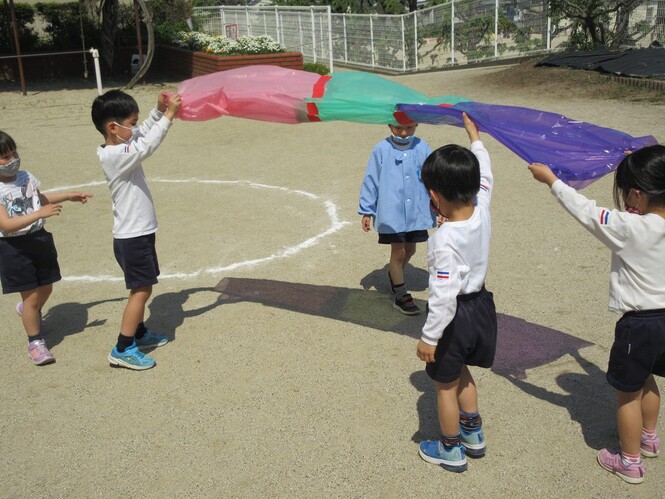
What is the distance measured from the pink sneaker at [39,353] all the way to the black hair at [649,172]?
3779 mm

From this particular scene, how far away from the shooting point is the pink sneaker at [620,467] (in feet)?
10.6

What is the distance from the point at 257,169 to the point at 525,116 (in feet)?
19.6

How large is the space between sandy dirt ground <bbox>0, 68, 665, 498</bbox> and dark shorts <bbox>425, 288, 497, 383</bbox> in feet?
1.83

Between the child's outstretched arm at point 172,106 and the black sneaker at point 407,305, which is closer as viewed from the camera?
the child's outstretched arm at point 172,106

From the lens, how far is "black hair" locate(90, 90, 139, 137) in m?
4.23

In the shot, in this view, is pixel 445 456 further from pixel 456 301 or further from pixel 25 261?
pixel 25 261

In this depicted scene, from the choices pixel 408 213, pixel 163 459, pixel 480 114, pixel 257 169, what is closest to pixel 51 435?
pixel 163 459

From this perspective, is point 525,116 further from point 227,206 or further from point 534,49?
point 534,49

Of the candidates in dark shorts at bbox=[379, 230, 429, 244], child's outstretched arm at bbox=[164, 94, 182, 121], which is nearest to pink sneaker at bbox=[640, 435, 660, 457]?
dark shorts at bbox=[379, 230, 429, 244]

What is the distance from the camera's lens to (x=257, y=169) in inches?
378

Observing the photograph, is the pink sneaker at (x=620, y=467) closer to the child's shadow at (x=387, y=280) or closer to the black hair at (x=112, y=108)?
the child's shadow at (x=387, y=280)

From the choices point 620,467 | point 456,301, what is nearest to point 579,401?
point 620,467

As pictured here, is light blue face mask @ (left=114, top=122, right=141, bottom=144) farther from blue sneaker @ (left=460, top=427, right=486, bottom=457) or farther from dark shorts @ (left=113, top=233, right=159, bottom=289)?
blue sneaker @ (left=460, top=427, right=486, bottom=457)

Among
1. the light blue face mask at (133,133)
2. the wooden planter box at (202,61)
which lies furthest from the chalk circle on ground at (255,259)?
the wooden planter box at (202,61)
